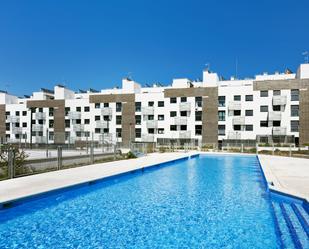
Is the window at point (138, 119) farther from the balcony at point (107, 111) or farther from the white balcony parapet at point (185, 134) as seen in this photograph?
the white balcony parapet at point (185, 134)

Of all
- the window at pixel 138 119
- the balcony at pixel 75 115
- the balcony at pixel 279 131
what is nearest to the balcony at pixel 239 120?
the balcony at pixel 279 131

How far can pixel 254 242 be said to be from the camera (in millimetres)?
5652

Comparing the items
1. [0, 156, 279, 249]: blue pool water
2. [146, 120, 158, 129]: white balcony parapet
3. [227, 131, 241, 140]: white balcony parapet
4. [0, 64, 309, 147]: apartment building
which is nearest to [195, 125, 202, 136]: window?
[0, 64, 309, 147]: apartment building

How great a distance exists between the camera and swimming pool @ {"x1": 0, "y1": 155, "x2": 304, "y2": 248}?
18.5 ft

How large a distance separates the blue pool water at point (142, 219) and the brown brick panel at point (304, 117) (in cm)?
3428

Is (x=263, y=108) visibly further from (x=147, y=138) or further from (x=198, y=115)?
(x=147, y=138)

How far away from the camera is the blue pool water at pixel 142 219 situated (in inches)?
222

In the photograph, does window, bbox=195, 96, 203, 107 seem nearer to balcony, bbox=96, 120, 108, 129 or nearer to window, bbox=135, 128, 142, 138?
window, bbox=135, 128, 142, 138

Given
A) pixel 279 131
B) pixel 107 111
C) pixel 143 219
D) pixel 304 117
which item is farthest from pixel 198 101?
pixel 143 219

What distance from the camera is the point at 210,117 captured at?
45.3 m

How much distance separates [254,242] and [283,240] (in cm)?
61

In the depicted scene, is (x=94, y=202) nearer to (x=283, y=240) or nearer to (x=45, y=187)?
(x=45, y=187)

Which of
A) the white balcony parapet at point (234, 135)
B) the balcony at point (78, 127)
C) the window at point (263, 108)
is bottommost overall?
the white balcony parapet at point (234, 135)

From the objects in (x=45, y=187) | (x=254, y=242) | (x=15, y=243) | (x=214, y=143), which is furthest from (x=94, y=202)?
(x=214, y=143)
